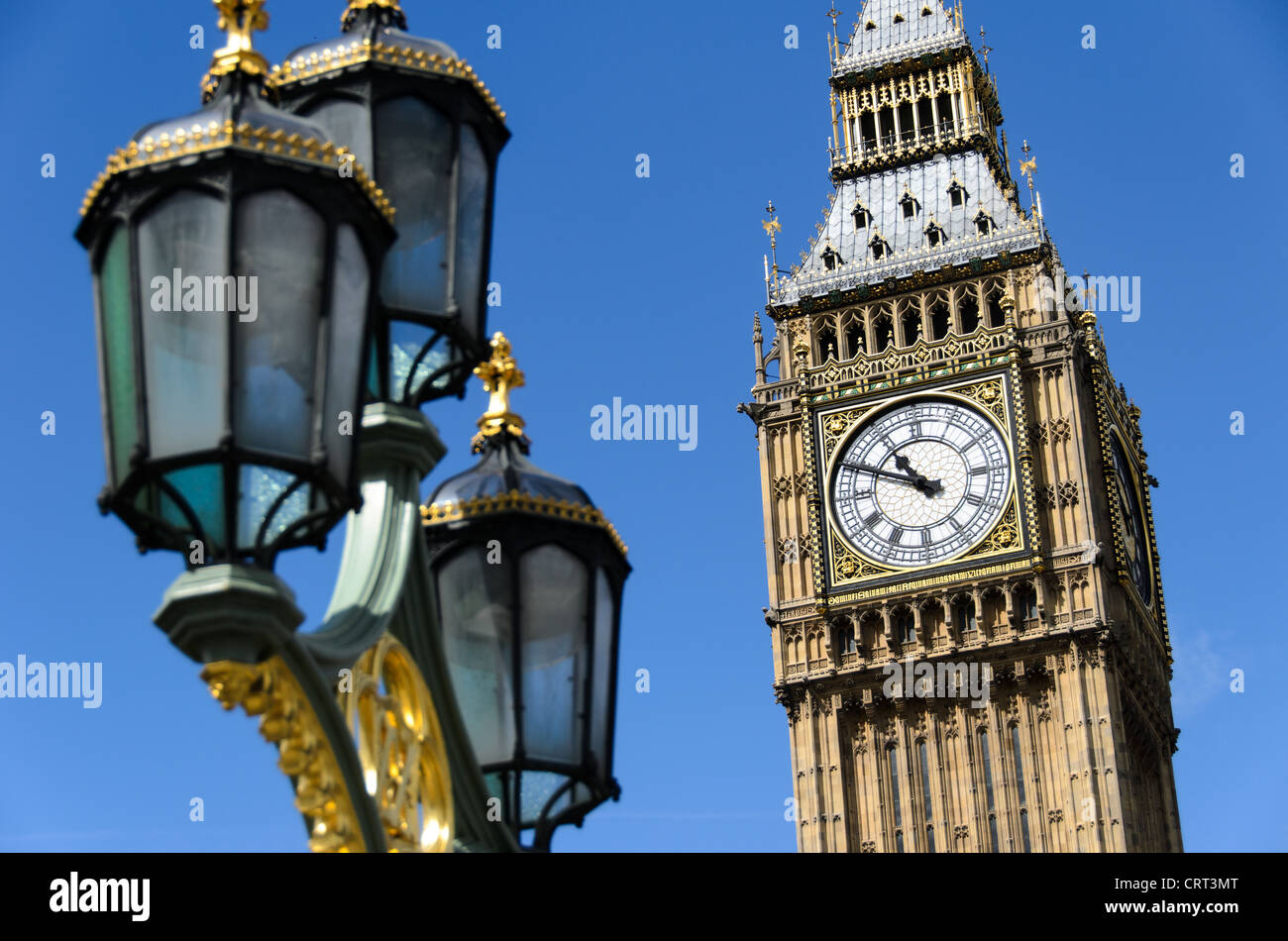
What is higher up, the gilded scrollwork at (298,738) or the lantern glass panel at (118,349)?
the lantern glass panel at (118,349)

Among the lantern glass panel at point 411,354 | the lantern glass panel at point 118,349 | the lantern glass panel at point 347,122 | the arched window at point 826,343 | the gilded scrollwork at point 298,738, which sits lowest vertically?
the gilded scrollwork at point 298,738

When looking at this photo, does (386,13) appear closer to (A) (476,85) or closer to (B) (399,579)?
(A) (476,85)

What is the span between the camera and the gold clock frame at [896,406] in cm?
5431

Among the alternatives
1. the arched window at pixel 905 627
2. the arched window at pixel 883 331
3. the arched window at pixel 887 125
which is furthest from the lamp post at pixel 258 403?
the arched window at pixel 887 125

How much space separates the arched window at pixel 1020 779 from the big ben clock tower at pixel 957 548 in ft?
0.17

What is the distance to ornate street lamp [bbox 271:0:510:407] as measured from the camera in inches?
336

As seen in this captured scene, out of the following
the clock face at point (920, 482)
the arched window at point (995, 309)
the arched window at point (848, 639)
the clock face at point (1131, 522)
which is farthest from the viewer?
the arched window at point (995, 309)

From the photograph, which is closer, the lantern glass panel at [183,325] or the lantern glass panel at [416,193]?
the lantern glass panel at [183,325]

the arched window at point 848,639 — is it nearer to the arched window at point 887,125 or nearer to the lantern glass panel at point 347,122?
the arched window at point 887,125

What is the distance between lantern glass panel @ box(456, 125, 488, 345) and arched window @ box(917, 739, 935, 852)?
4479 centimetres

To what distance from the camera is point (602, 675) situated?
9.12m

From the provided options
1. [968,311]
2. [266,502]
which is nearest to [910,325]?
[968,311]

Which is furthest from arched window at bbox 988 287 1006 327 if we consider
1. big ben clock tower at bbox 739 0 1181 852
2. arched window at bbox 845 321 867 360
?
arched window at bbox 845 321 867 360

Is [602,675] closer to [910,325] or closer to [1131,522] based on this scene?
[910,325]
